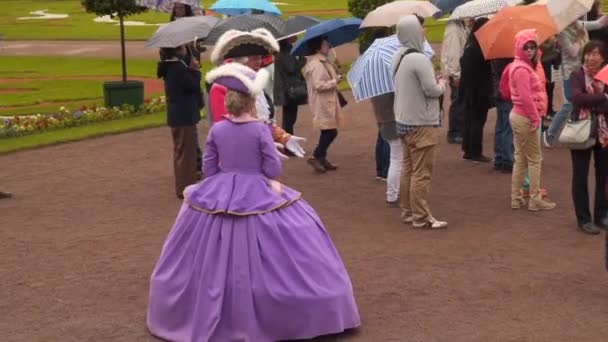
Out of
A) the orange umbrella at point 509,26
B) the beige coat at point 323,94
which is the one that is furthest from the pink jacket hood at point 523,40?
the beige coat at point 323,94

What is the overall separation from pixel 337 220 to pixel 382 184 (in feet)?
5.38

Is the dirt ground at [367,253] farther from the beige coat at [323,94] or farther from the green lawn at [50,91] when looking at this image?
the green lawn at [50,91]

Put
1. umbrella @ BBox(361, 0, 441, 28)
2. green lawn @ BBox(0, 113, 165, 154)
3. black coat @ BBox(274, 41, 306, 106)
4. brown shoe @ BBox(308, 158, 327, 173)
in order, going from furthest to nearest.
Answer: green lawn @ BBox(0, 113, 165, 154) → black coat @ BBox(274, 41, 306, 106) → brown shoe @ BBox(308, 158, 327, 173) → umbrella @ BBox(361, 0, 441, 28)

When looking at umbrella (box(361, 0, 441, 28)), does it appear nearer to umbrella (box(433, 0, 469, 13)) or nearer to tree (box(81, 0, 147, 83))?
umbrella (box(433, 0, 469, 13))

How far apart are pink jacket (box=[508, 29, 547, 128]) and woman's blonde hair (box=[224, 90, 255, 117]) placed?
11.7 feet

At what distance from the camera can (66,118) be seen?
16781 millimetres

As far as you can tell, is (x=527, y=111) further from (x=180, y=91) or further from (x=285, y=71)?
(x=285, y=71)

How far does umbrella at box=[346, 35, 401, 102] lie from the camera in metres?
10.2

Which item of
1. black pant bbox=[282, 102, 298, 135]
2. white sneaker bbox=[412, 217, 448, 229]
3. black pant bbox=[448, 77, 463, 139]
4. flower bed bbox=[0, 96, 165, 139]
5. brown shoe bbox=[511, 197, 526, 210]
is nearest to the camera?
white sneaker bbox=[412, 217, 448, 229]

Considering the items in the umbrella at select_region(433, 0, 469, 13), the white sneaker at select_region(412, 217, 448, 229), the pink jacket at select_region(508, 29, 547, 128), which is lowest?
the white sneaker at select_region(412, 217, 448, 229)

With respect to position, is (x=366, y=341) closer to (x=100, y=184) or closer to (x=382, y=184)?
(x=382, y=184)

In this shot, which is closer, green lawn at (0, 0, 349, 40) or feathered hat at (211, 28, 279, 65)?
feathered hat at (211, 28, 279, 65)

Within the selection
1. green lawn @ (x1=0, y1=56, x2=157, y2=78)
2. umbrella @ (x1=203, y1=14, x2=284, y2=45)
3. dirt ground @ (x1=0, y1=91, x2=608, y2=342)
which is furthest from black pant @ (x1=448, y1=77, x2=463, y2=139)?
green lawn @ (x1=0, y1=56, x2=157, y2=78)

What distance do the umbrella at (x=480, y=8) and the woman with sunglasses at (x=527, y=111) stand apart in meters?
2.11
